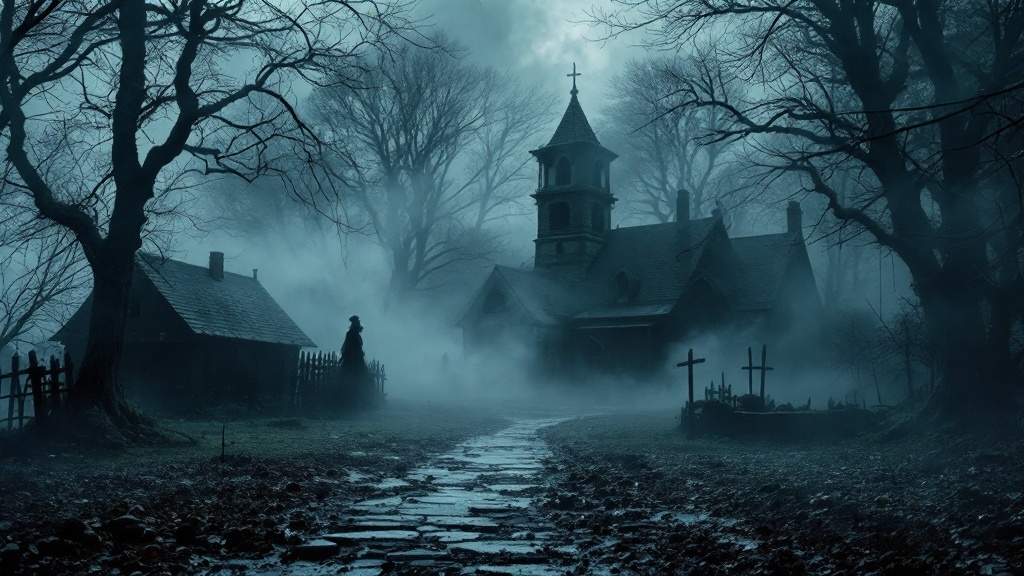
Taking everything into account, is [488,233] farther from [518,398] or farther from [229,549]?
[229,549]

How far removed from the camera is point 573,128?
157ft

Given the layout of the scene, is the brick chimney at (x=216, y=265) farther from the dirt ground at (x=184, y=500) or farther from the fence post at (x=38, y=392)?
the fence post at (x=38, y=392)

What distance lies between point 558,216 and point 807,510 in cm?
4191

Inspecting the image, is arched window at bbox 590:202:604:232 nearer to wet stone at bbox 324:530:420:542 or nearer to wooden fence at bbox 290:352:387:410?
wooden fence at bbox 290:352:387:410

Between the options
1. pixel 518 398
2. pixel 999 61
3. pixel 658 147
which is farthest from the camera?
pixel 658 147

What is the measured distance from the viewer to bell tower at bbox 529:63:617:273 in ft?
155

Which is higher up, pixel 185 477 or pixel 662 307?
pixel 662 307

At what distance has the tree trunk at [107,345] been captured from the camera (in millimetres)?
13961

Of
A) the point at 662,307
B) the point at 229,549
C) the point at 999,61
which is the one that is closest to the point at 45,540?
the point at 229,549

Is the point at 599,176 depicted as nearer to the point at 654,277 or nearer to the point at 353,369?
the point at 654,277

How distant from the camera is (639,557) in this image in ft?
19.3

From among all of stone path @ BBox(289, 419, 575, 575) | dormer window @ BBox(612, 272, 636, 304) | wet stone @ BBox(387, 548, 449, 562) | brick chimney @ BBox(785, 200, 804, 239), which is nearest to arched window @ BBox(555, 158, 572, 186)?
dormer window @ BBox(612, 272, 636, 304)

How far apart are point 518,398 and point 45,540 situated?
35.6 m

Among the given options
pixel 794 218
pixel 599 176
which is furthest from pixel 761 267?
pixel 599 176
